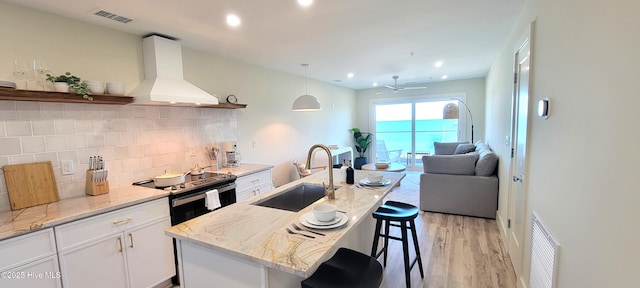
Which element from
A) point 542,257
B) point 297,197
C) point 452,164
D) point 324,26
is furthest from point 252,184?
point 452,164

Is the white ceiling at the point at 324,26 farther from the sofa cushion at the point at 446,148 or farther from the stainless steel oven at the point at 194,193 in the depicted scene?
the sofa cushion at the point at 446,148

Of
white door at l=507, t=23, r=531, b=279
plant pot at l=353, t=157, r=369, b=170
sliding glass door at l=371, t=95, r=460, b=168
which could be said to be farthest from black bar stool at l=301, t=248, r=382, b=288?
sliding glass door at l=371, t=95, r=460, b=168

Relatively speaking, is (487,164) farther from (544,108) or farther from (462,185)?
(544,108)

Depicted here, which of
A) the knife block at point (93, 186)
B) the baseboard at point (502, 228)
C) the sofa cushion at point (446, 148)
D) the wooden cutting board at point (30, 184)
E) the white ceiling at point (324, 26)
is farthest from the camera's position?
the sofa cushion at point (446, 148)

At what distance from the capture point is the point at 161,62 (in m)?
2.77

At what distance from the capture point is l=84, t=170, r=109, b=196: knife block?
7.56ft

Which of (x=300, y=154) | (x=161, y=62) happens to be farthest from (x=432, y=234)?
(x=161, y=62)

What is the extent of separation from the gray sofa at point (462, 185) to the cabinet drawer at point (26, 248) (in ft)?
13.7

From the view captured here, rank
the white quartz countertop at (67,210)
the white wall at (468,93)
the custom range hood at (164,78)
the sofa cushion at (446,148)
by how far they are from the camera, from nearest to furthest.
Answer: the white quartz countertop at (67,210)
the custom range hood at (164,78)
the sofa cushion at (446,148)
the white wall at (468,93)

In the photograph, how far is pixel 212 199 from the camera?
2.64 m

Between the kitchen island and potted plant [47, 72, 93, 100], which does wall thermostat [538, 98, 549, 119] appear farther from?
potted plant [47, 72, 93, 100]

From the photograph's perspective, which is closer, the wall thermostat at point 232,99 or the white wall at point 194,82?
the white wall at point 194,82

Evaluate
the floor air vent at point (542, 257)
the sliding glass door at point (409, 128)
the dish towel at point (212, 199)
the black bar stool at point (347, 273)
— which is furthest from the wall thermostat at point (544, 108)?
the sliding glass door at point (409, 128)

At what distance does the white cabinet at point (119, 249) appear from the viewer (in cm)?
184
